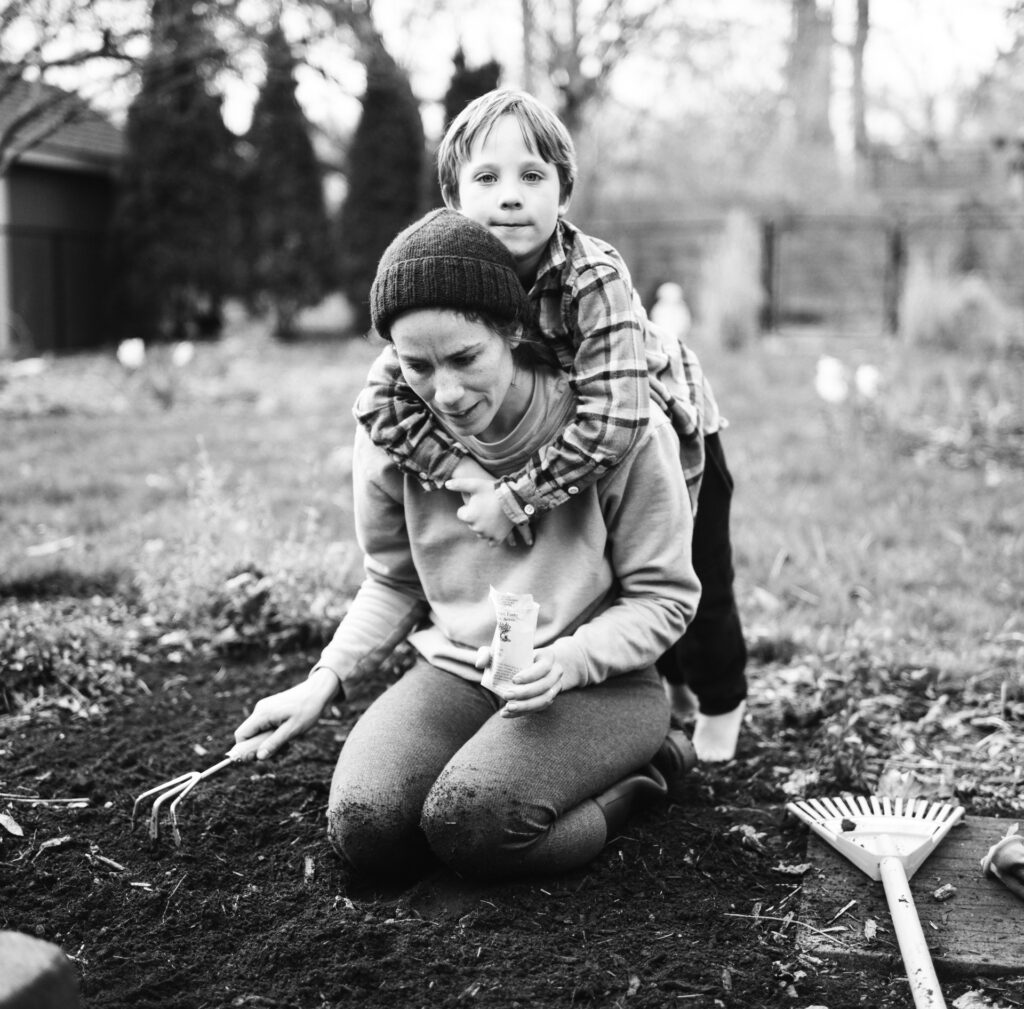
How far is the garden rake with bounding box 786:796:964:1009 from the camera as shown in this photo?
202cm

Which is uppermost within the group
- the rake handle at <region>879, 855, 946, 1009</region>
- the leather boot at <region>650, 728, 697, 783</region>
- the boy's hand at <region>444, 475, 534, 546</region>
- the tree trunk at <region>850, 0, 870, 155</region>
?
the tree trunk at <region>850, 0, 870, 155</region>

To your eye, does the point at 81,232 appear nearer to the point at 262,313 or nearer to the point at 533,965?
the point at 262,313

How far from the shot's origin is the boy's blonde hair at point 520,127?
2379 millimetres

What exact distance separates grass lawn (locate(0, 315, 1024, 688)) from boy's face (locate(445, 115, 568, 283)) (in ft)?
5.62

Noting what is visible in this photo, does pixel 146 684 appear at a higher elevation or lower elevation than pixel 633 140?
lower

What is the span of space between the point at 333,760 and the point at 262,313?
536 inches

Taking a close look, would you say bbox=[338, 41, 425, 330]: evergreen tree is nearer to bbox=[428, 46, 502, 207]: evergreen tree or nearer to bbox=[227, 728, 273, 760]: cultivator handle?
bbox=[428, 46, 502, 207]: evergreen tree

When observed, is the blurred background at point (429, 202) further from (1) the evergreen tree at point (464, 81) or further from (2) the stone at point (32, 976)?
(2) the stone at point (32, 976)

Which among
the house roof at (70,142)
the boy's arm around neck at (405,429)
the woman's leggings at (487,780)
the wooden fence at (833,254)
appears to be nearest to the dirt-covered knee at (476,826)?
the woman's leggings at (487,780)

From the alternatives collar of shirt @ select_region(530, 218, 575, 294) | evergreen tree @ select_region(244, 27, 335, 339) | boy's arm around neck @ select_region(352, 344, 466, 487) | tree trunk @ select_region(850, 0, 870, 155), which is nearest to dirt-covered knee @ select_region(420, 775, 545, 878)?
boy's arm around neck @ select_region(352, 344, 466, 487)

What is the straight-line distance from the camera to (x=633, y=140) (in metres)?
19.6

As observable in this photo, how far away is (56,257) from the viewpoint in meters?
14.7

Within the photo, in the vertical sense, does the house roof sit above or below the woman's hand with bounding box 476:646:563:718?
above

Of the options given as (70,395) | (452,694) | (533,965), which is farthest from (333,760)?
(70,395)
